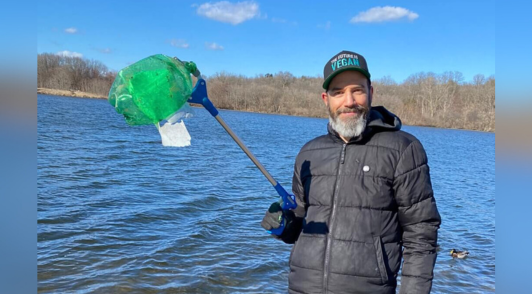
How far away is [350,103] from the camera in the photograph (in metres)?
2.75

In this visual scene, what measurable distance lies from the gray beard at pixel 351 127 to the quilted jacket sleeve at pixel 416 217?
13.1 inches

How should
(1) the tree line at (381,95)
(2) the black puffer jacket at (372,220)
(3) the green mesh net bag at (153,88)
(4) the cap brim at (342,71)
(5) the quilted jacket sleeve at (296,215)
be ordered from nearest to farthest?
1. (3) the green mesh net bag at (153,88)
2. (2) the black puffer jacket at (372,220)
3. (4) the cap brim at (342,71)
4. (5) the quilted jacket sleeve at (296,215)
5. (1) the tree line at (381,95)

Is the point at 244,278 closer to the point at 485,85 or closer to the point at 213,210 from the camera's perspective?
the point at 213,210

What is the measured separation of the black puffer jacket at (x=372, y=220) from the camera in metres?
2.55

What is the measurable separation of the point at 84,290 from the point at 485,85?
4303 inches

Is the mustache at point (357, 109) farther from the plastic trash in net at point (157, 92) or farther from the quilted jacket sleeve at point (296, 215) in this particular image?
the plastic trash in net at point (157, 92)

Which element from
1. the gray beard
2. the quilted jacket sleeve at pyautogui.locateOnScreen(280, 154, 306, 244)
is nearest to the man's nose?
the gray beard

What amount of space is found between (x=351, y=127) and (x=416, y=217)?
28.4 inches

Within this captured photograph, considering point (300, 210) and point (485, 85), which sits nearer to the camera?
point (300, 210)

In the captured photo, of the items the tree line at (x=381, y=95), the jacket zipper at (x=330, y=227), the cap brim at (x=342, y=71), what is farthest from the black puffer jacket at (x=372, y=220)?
the tree line at (x=381, y=95)

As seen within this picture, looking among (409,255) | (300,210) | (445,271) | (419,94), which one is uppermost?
(419,94)

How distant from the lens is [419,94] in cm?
10456

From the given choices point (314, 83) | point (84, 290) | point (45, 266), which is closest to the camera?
point (84, 290)
